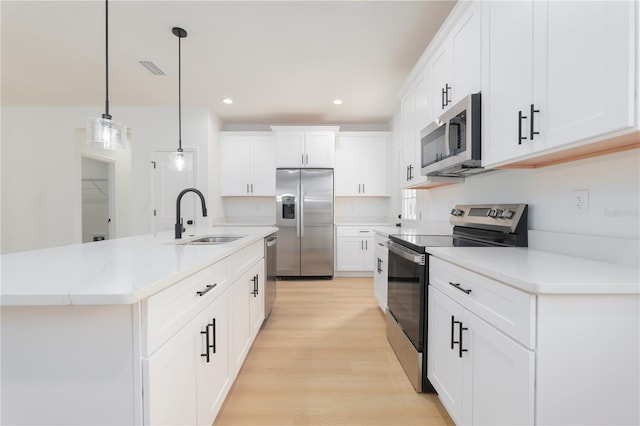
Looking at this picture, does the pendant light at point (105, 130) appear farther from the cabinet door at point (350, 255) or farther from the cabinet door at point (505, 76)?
the cabinet door at point (350, 255)

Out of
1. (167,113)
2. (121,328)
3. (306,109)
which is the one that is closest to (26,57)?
(167,113)

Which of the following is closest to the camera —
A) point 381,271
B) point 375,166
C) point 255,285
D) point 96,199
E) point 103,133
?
point 103,133

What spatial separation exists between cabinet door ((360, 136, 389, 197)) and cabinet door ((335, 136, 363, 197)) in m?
0.08

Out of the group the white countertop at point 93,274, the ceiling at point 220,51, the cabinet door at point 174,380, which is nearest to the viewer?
the white countertop at point 93,274

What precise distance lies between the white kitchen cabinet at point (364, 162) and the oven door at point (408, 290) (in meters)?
2.76

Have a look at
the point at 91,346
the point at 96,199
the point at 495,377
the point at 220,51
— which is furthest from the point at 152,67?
the point at 96,199

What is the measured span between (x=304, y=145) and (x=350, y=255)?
80.0 inches

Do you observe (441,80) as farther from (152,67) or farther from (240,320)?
(152,67)

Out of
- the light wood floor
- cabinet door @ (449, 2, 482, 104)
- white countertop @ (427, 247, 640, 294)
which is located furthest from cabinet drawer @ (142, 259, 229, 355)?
cabinet door @ (449, 2, 482, 104)

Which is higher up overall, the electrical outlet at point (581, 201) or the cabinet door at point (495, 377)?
the electrical outlet at point (581, 201)

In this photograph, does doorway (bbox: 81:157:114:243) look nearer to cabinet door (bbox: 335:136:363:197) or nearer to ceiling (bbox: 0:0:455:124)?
ceiling (bbox: 0:0:455:124)

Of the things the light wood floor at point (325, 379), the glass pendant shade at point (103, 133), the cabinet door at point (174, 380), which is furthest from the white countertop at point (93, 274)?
the light wood floor at point (325, 379)

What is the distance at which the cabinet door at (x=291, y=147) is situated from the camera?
469 centimetres

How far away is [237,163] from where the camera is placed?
4961 millimetres
